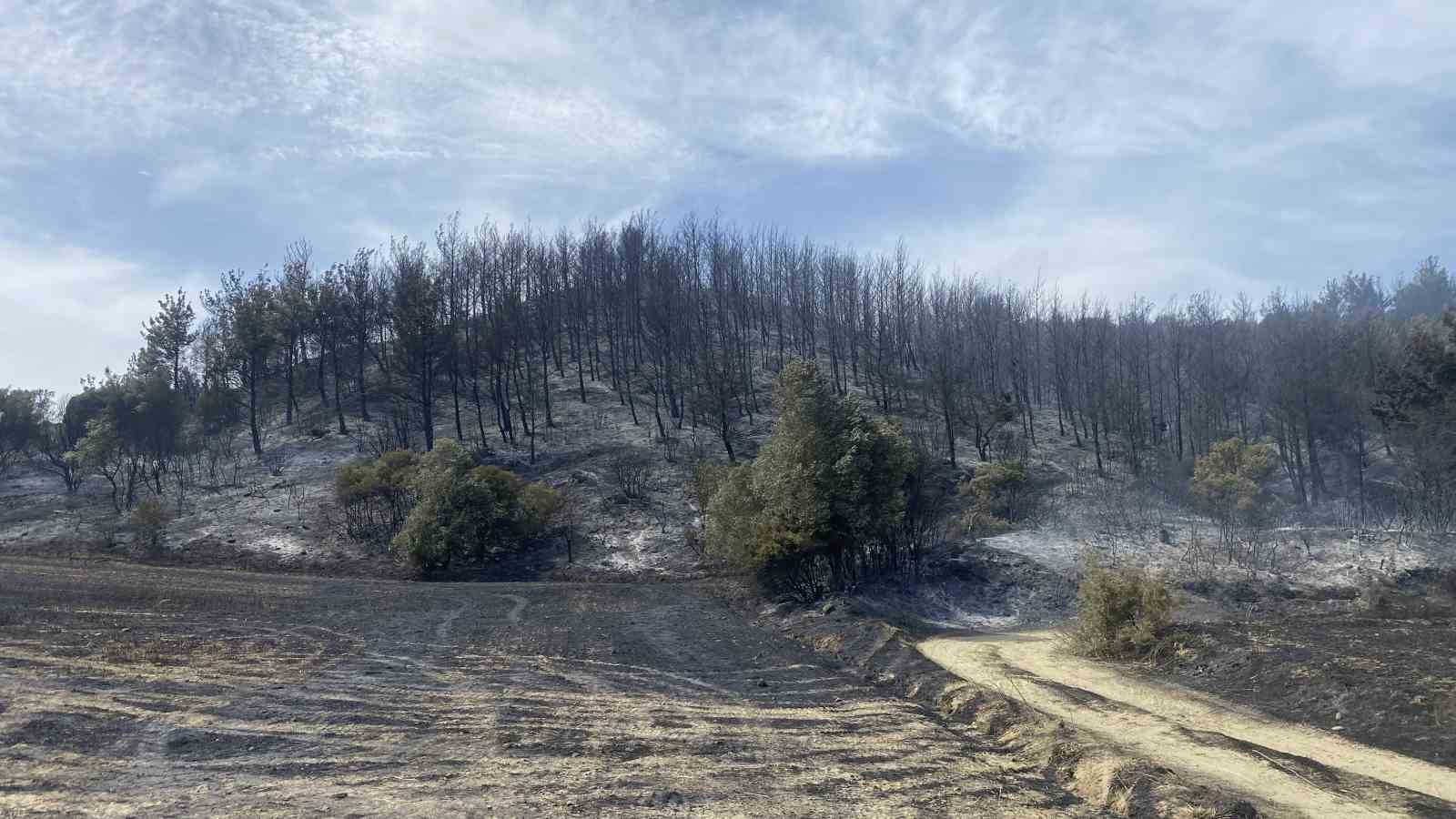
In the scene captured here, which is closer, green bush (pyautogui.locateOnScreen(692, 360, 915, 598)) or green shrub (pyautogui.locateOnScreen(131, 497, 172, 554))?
green bush (pyautogui.locateOnScreen(692, 360, 915, 598))

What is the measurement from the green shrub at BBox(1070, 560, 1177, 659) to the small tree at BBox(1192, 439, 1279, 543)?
1634 cm

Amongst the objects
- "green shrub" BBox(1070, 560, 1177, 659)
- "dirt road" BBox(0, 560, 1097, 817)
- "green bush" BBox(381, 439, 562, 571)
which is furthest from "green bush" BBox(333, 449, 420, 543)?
"green shrub" BBox(1070, 560, 1177, 659)

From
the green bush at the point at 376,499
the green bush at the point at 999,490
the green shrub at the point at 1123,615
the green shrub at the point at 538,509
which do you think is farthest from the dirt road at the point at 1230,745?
the green bush at the point at 376,499

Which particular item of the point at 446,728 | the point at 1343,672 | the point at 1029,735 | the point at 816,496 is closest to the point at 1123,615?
the point at 1343,672

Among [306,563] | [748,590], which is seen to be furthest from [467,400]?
[748,590]

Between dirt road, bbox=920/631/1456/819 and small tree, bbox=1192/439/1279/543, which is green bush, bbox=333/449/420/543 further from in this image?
small tree, bbox=1192/439/1279/543

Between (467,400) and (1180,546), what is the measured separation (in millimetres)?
47441

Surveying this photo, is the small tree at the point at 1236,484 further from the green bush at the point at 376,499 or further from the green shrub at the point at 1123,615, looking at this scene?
the green bush at the point at 376,499

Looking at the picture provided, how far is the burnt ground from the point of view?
12.5 m

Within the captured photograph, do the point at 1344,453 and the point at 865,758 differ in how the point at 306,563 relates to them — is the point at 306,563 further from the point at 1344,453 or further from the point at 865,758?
the point at 1344,453

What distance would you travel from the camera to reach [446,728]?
11.3 metres

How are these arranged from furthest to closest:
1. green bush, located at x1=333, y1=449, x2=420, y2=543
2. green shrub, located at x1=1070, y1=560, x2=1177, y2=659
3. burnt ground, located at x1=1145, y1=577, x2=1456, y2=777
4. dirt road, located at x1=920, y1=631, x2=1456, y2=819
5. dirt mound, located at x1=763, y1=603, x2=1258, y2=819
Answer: green bush, located at x1=333, y1=449, x2=420, y2=543 → green shrub, located at x1=1070, y1=560, x2=1177, y2=659 → burnt ground, located at x1=1145, y1=577, x2=1456, y2=777 → dirt road, located at x1=920, y1=631, x2=1456, y2=819 → dirt mound, located at x1=763, y1=603, x2=1258, y2=819

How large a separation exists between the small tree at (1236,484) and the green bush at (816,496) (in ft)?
44.3

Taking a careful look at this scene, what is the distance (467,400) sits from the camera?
217 feet
